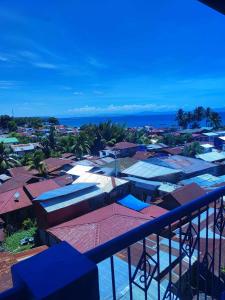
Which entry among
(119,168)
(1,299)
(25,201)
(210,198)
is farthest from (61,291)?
(119,168)

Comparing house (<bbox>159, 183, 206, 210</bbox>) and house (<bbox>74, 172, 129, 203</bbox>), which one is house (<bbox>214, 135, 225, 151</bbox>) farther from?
house (<bbox>74, 172, 129, 203</bbox>)

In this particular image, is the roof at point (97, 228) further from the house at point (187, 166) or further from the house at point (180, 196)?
the house at point (187, 166)

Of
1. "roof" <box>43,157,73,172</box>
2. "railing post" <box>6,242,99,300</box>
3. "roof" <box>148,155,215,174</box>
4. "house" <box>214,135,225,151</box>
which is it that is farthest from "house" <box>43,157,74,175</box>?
"railing post" <box>6,242,99,300</box>

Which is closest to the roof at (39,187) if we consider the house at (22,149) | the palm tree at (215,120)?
the house at (22,149)

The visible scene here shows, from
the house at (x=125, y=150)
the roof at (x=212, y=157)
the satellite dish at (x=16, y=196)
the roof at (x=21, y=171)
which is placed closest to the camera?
the satellite dish at (x=16, y=196)

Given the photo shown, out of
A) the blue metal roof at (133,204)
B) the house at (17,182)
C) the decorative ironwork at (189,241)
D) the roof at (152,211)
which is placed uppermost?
the decorative ironwork at (189,241)

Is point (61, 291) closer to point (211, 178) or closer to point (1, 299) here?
point (1, 299)

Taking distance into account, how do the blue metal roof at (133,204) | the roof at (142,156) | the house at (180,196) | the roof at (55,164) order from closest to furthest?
the blue metal roof at (133,204) < the house at (180,196) < the roof at (55,164) < the roof at (142,156)
